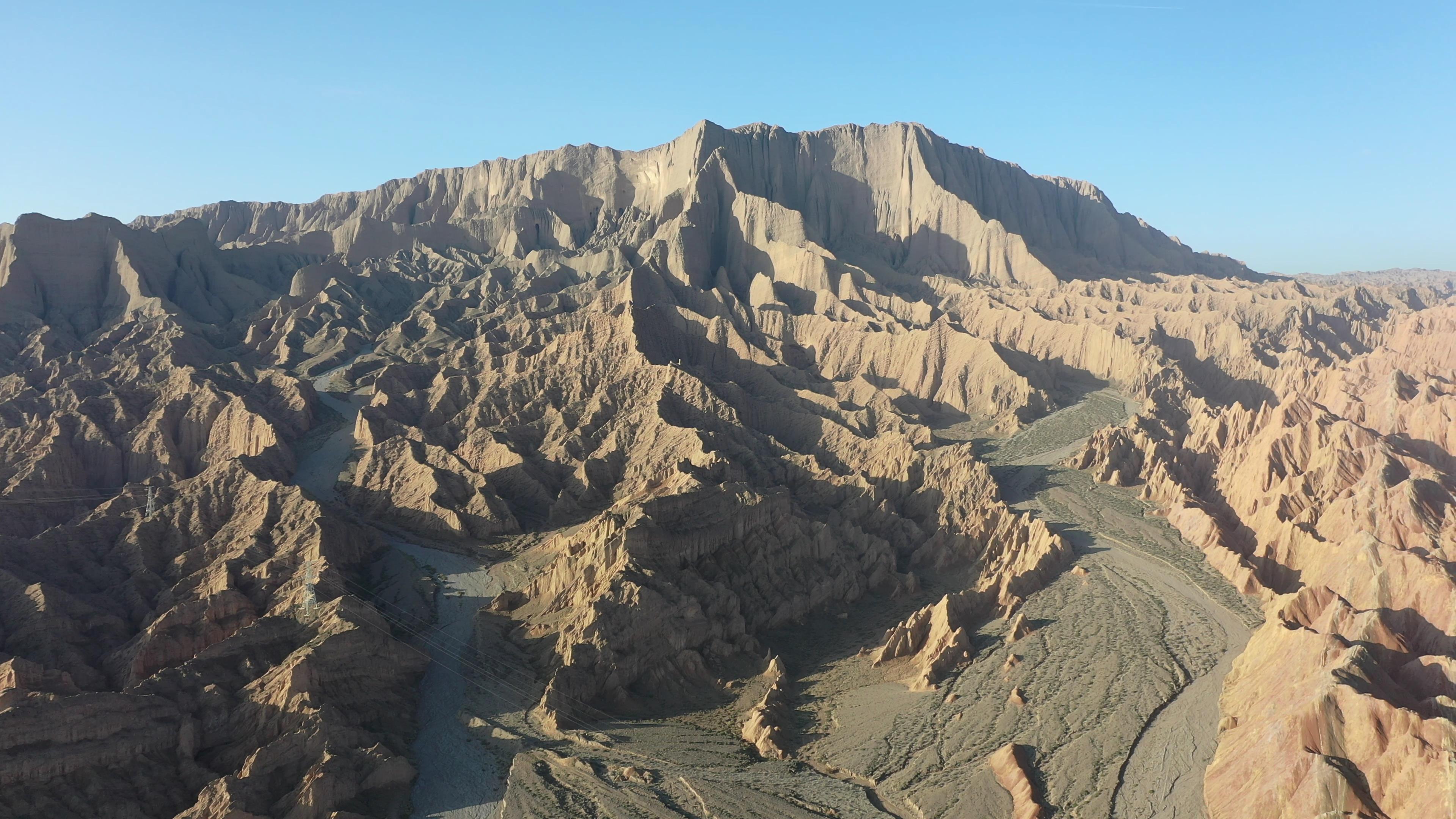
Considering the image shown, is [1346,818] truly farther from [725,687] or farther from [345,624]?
[345,624]

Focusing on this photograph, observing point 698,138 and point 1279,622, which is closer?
point 1279,622

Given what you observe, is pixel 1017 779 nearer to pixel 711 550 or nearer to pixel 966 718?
pixel 966 718

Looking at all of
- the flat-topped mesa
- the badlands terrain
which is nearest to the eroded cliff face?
the badlands terrain

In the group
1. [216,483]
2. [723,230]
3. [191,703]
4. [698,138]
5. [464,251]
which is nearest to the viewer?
[191,703]

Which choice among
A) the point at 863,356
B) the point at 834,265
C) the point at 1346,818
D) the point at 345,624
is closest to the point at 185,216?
the point at 834,265

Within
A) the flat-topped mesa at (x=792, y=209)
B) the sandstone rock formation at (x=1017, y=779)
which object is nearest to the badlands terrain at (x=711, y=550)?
the sandstone rock formation at (x=1017, y=779)

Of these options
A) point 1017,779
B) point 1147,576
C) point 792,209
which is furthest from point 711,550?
point 792,209
